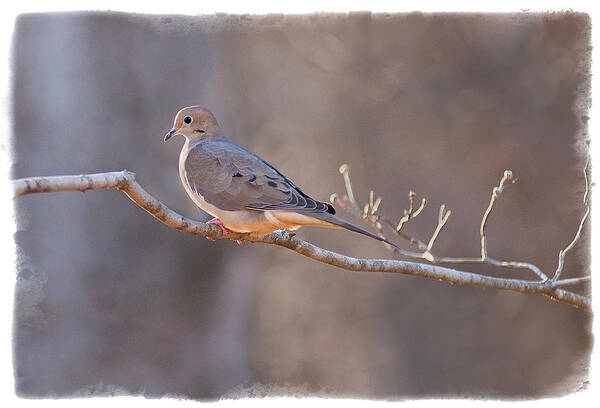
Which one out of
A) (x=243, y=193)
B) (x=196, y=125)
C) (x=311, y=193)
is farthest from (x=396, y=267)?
(x=311, y=193)

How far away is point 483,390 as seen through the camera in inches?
309

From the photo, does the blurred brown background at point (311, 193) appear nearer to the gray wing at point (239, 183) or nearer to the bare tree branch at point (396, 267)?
the gray wing at point (239, 183)

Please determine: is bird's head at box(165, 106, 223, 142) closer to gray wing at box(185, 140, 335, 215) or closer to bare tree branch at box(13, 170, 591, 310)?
gray wing at box(185, 140, 335, 215)

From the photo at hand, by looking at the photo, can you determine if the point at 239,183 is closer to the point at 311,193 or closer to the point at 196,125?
the point at 196,125

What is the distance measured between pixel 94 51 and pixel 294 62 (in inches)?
103

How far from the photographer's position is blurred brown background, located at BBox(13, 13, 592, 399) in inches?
292

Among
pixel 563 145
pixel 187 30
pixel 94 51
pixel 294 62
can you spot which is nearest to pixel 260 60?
pixel 294 62

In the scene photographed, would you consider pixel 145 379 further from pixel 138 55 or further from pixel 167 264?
pixel 138 55

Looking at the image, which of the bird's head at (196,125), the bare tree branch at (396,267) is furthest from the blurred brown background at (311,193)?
the bare tree branch at (396,267)

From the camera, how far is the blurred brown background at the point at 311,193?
24.3ft

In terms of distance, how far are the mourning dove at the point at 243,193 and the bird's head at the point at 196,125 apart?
166 millimetres

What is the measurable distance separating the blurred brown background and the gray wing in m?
3.60

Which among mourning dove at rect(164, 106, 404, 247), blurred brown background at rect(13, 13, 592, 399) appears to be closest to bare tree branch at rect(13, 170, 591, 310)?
mourning dove at rect(164, 106, 404, 247)

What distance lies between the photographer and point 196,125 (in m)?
4.46
